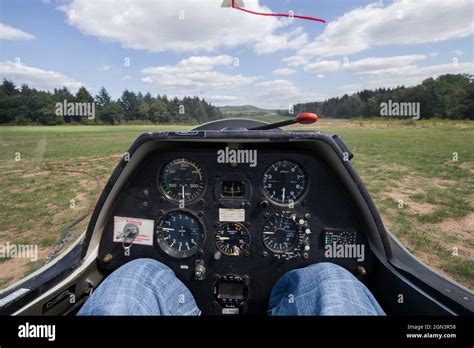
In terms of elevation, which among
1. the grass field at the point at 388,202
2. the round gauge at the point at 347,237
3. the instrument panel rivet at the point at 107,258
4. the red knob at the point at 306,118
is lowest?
the grass field at the point at 388,202

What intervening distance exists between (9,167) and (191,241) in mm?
13938

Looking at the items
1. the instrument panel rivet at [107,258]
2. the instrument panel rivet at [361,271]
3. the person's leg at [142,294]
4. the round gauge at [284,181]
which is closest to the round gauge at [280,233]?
the round gauge at [284,181]

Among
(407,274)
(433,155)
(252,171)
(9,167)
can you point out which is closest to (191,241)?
(252,171)

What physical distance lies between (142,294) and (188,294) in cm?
64

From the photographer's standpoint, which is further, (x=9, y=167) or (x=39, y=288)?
(x=9, y=167)

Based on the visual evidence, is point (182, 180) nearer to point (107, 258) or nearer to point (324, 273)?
point (107, 258)

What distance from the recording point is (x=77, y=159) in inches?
555

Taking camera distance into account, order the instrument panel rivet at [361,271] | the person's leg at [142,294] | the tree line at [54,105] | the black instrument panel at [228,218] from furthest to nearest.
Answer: the tree line at [54,105]
the black instrument panel at [228,218]
the instrument panel rivet at [361,271]
the person's leg at [142,294]

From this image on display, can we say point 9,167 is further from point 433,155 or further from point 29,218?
point 433,155

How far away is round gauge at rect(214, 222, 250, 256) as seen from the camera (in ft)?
7.57

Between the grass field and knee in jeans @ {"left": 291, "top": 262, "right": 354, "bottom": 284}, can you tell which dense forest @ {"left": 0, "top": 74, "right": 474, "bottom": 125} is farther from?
knee in jeans @ {"left": 291, "top": 262, "right": 354, "bottom": 284}

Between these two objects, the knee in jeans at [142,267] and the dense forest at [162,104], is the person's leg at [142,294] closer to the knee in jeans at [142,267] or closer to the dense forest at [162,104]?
the knee in jeans at [142,267]

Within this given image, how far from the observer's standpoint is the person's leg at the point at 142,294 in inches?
55.4

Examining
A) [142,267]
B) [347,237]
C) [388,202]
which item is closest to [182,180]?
[142,267]
